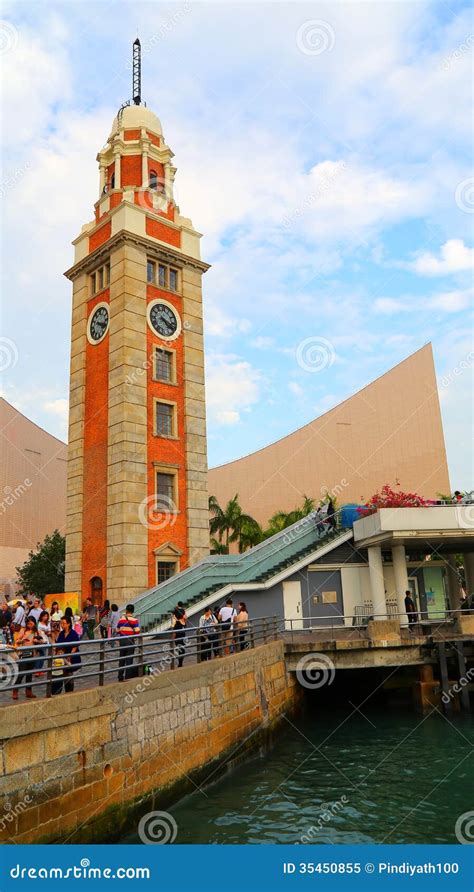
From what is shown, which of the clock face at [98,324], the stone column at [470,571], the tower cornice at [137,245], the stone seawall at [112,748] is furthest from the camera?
the clock face at [98,324]

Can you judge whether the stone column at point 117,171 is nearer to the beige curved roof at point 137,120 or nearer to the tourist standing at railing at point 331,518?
the beige curved roof at point 137,120

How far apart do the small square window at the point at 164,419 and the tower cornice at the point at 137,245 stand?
6327 millimetres

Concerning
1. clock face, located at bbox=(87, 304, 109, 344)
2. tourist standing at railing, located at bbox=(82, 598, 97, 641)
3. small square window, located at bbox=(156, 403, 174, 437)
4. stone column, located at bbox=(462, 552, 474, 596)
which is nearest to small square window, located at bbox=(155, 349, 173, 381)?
small square window, located at bbox=(156, 403, 174, 437)

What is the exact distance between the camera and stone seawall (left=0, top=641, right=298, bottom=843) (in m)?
7.35

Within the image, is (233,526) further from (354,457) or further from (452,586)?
(354,457)

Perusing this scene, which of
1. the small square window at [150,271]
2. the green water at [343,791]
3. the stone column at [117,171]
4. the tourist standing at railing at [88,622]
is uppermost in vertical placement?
the stone column at [117,171]

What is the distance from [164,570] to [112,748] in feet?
53.5

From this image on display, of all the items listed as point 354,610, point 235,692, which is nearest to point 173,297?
point 354,610

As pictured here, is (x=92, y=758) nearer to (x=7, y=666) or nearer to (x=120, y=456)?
(x=7, y=666)

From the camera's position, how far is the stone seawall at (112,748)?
7352 mm

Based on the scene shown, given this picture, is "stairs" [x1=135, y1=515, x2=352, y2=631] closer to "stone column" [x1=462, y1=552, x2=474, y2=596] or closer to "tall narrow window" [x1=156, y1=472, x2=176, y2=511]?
"tall narrow window" [x1=156, y1=472, x2=176, y2=511]

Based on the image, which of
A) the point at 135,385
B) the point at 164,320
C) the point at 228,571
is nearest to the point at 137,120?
the point at 164,320

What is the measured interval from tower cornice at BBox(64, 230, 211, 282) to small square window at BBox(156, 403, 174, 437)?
20.8 feet

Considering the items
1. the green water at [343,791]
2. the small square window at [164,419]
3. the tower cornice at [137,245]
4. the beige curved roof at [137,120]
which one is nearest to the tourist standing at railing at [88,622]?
the green water at [343,791]
